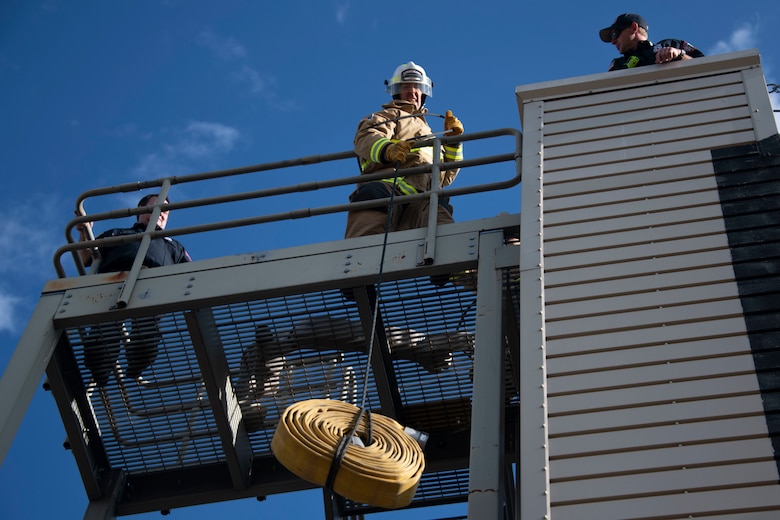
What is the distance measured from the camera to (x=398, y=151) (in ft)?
28.5

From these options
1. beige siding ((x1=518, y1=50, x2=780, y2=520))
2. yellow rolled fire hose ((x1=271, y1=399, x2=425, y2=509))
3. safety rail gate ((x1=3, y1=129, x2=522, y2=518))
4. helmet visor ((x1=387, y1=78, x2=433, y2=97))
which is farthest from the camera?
helmet visor ((x1=387, y1=78, x2=433, y2=97))

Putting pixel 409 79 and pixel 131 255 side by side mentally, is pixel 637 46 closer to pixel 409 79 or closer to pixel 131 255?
pixel 409 79

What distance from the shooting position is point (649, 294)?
6.51 meters

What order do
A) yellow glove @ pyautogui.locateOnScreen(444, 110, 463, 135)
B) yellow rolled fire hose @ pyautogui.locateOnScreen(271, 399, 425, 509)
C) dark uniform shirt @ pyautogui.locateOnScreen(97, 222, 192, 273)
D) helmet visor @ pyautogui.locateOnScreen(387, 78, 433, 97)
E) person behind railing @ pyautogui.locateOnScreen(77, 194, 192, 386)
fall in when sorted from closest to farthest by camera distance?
yellow rolled fire hose @ pyautogui.locateOnScreen(271, 399, 425, 509)
person behind railing @ pyautogui.locateOnScreen(77, 194, 192, 386)
dark uniform shirt @ pyautogui.locateOnScreen(97, 222, 192, 273)
yellow glove @ pyautogui.locateOnScreen(444, 110, 463, 135)
helmet visor @ pyautogui.locateOnScreen(387, 78, 433, 97)

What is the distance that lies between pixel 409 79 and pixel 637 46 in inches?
82.7

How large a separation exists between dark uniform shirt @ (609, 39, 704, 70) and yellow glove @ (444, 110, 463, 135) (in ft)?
4.13

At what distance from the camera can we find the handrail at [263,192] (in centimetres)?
819

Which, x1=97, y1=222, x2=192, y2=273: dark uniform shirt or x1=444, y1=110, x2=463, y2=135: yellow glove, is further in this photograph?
x1=444, y1=110, x2=463, y2=135: yellow glove

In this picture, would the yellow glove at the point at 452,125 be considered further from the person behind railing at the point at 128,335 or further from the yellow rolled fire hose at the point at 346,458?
the yellow rolled fire hose at the point at 346,458

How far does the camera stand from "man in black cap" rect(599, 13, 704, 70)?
844 centimetres

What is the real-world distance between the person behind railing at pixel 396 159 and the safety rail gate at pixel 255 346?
0.28 metres

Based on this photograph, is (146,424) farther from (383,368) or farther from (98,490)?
(383,368)

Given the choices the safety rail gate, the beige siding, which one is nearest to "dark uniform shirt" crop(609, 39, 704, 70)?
the beige siding

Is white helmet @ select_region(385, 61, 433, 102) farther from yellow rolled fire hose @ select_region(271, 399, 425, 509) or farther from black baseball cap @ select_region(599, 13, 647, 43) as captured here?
yellow rolled fire hose @ select_region(271, 399, 425, 509)
